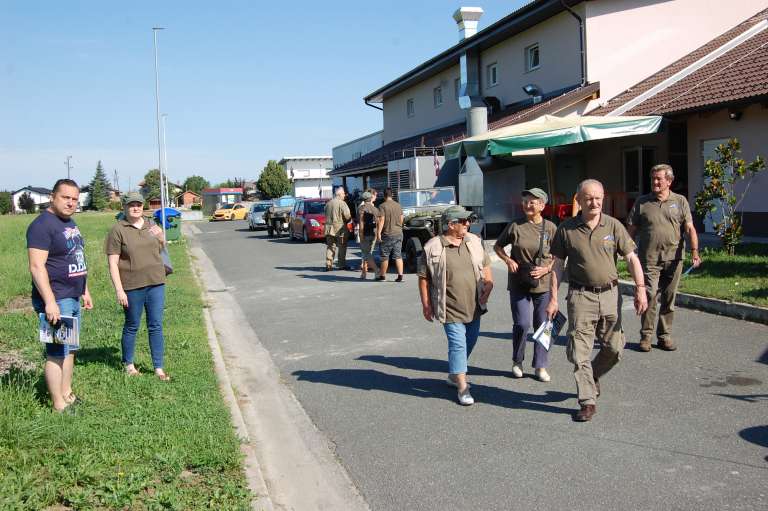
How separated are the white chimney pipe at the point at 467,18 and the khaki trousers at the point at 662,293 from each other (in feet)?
83.7

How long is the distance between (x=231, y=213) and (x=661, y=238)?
5603 cm

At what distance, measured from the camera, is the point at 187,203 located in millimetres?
125250

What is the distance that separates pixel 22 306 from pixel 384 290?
19.7 ft

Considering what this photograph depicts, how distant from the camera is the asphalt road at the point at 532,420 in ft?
13.9

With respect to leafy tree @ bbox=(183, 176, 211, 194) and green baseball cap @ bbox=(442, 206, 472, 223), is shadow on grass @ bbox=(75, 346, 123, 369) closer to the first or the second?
green baseball cap @ bbox=(442, 206, 472, 223)

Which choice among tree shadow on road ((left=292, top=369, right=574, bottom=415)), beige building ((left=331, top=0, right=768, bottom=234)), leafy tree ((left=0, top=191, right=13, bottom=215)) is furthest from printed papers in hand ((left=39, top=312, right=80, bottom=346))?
leafy tree ((left=0, top=191, right=13, bottom=215))

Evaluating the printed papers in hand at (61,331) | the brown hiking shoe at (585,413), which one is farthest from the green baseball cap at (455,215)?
the printed papers in hand at (61,331)

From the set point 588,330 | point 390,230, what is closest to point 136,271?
point 588,330

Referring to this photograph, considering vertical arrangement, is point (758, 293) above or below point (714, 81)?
below

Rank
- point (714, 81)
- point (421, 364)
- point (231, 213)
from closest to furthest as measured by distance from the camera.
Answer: point (421, 364), point (714, 81), point (231, 213)

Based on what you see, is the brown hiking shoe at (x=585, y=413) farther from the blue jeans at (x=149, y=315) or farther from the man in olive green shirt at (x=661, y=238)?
the blue jeans at (x=149, y=315)

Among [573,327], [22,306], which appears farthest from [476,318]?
[22,306]

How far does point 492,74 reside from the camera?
2627 centimetres

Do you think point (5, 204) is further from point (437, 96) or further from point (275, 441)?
point (275, 441)
